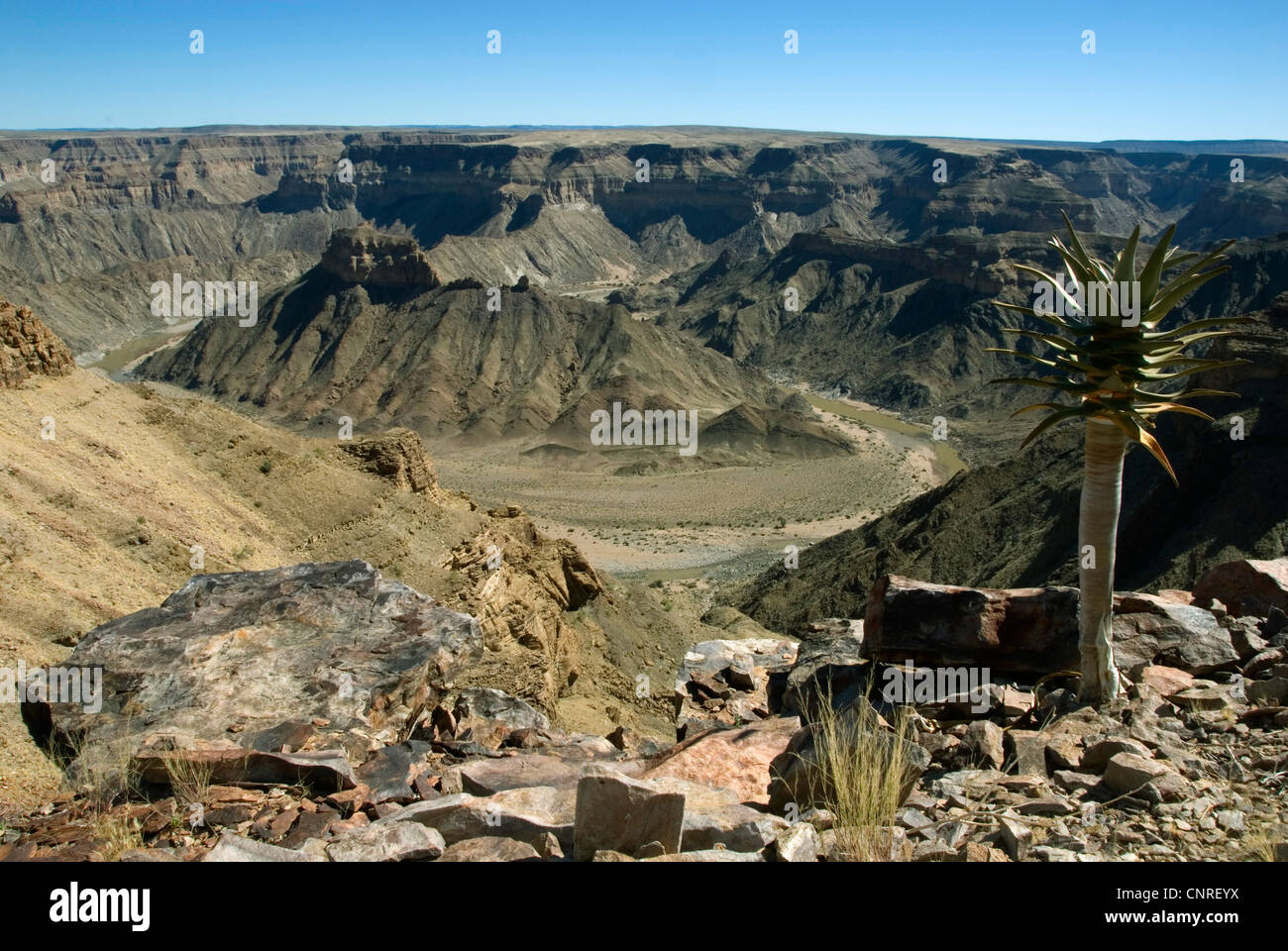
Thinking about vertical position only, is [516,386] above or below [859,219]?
below

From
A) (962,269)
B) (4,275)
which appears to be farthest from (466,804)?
(4,275)

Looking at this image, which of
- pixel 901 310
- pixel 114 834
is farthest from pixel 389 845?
pixel 901 310

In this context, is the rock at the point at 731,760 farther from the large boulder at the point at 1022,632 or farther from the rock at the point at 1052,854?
the rock at the point at 1052,854

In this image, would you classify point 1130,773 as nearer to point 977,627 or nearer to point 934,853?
point 934,853

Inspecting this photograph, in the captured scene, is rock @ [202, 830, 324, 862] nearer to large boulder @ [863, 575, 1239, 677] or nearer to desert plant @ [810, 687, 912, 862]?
desert plant @ [810, 687, 912, 862]
